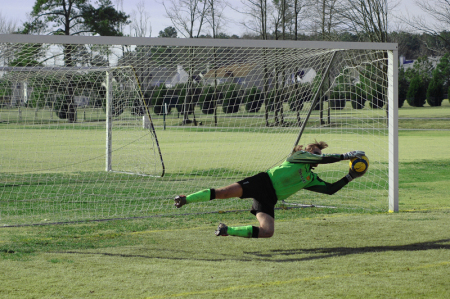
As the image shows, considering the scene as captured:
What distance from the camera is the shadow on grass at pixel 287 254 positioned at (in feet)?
19.0

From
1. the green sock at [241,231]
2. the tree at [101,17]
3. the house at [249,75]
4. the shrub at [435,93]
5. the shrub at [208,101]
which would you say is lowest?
the green sock at [241,231]

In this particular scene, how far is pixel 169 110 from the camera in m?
17.4

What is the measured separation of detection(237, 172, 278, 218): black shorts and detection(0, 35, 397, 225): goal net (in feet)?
8.34

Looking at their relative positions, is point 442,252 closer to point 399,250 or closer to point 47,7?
point 399,250

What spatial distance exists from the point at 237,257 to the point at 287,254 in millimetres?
648

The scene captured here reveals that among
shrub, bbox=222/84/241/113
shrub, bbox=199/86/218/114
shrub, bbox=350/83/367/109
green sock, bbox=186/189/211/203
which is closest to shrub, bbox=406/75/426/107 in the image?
shrub, bbox=350/83/367/109

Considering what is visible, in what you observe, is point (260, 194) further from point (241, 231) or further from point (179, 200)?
point (179, 200)

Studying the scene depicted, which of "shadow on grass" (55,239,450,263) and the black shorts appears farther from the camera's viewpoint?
the black shorts

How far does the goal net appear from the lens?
28.6ft

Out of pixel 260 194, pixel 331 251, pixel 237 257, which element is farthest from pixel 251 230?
pixel 331 251

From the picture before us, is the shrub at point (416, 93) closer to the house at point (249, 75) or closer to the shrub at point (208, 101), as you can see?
the shrub at point (208, 101)

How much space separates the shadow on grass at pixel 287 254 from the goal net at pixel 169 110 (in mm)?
2433

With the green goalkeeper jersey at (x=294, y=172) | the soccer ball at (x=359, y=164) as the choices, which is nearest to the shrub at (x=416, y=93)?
the soccer ball at (x=359, y=164)

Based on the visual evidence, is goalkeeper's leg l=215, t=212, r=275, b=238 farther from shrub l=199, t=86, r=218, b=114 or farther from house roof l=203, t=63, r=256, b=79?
shrub l=199, t=86, r=218, b=114
